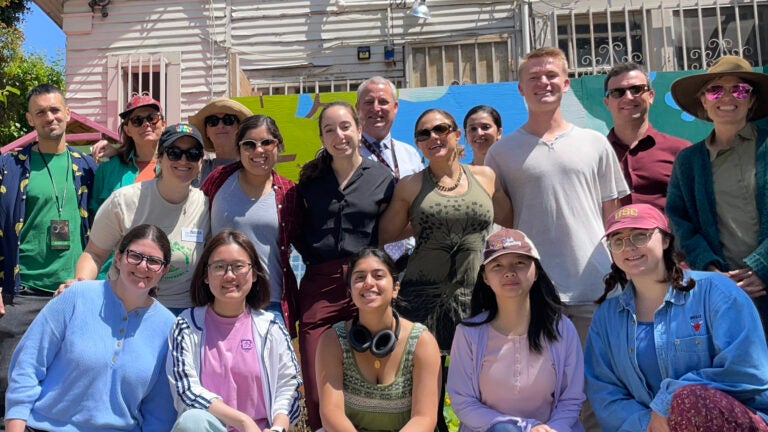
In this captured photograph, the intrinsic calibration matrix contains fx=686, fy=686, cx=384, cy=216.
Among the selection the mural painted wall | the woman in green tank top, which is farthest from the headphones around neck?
the mural painted wall

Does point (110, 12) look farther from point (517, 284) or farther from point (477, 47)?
point (517, 284)

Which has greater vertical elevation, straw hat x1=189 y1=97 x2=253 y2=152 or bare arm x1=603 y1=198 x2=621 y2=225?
straw hat x1=189 y1=97 x2=253 y2=152

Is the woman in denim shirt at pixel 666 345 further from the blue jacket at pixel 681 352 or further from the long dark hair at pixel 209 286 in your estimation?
the long dark hair at pixel 209 286

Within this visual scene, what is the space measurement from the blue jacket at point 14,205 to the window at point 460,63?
7.41m

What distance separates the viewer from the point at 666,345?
2992mm

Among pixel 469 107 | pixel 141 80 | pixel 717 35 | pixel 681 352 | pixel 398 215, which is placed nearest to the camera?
pixel 681 352

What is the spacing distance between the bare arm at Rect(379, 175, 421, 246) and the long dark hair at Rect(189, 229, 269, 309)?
659mm

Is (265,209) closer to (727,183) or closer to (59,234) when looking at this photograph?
(59,234)

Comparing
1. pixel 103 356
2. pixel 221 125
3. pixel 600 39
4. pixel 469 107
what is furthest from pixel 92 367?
pixel 600 39

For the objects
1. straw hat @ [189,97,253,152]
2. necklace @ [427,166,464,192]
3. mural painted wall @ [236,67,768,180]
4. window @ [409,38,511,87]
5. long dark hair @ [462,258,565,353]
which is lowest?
long dark hair @ [462,258,565,353]

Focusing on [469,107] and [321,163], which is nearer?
[321,163]

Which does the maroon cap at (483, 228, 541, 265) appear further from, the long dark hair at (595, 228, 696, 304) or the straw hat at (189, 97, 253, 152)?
the straw hat at (189, 97, 253, 152)

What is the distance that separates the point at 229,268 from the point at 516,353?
1.40m

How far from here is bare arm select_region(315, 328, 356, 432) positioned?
3160 millimetres
